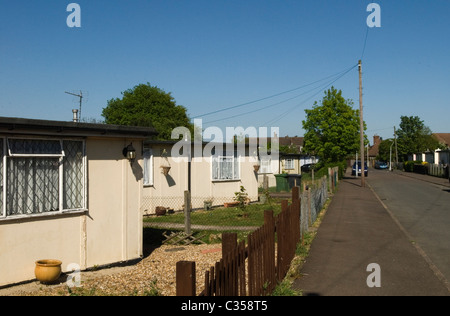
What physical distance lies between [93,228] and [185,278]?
5221mm

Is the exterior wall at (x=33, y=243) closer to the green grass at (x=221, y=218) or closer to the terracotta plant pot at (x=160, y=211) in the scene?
the green grass at (x=221, y=218)

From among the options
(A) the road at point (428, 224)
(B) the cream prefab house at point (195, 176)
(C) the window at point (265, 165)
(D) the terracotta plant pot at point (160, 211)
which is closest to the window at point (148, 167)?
(B) the cream prefab house at point (195, 176)

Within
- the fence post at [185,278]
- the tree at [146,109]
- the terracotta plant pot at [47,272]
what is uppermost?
the tree at [146,109]

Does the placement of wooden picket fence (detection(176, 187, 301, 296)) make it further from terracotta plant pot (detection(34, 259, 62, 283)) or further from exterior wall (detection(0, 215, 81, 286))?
exterior wall (detection(0, 215, 81, 286))

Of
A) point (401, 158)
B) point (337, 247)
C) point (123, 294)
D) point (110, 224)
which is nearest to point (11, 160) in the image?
point (110, 224)

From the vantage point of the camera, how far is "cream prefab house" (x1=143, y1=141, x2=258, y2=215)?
1655 cm

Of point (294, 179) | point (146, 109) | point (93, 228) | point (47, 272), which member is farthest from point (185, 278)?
point (146, 109)

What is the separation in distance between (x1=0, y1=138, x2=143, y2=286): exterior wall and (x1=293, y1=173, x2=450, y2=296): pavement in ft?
11.6

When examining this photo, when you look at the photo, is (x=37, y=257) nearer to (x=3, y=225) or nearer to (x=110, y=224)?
(x=3, y=225)

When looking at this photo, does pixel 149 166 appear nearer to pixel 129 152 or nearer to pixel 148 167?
pixel 148 167

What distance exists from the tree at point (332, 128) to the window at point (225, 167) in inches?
946

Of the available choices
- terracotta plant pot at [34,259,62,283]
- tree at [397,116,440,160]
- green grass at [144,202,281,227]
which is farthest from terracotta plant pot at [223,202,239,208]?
tree at [397,116,440,160]

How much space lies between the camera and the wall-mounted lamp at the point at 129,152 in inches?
322

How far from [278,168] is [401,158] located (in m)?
52.9
